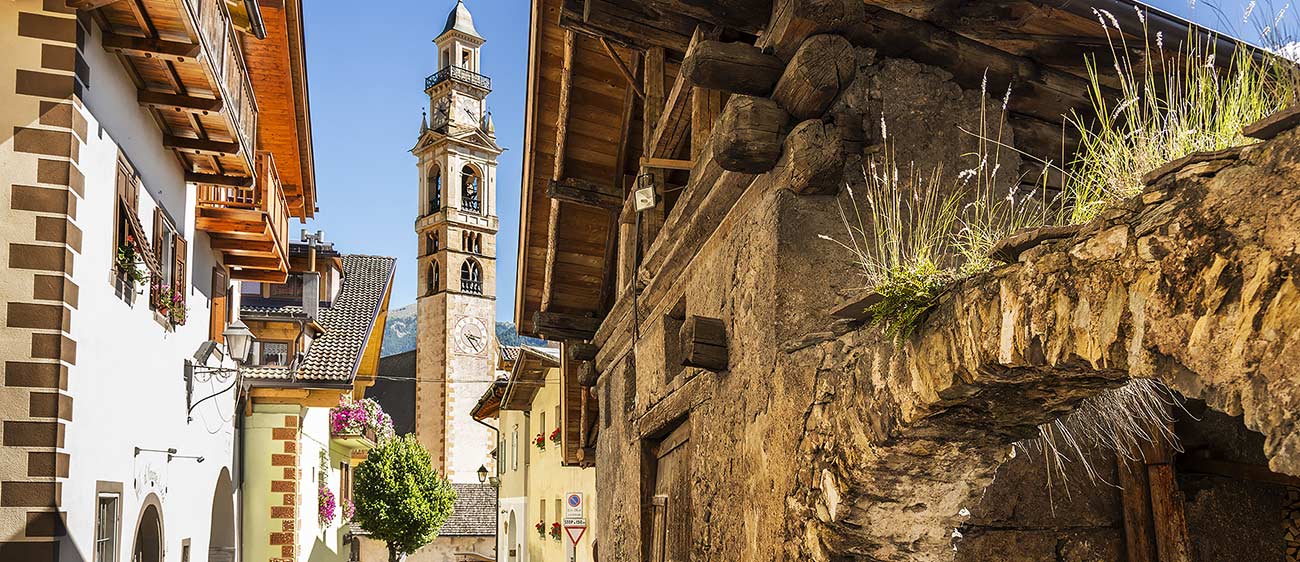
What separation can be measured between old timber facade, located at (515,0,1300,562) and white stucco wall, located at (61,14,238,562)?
3970 mm

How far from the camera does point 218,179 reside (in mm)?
11672

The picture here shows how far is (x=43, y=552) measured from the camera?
23.3ft

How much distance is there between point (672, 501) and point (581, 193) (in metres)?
3.68

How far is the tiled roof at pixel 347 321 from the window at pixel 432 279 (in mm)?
26358

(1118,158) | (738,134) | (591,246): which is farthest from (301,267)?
(1118,158)

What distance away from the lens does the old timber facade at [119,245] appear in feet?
23.6

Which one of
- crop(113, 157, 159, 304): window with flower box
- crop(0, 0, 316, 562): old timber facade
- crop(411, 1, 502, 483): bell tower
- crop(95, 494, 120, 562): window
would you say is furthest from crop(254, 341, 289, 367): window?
crop(411, 1, 502, 483): bell tower

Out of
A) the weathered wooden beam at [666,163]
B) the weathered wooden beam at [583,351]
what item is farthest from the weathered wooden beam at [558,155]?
the weathered wooden beam at [666,163]

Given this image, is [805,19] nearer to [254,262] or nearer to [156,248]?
[156,248]

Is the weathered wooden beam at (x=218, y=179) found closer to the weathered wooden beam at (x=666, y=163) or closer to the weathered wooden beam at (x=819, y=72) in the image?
the weathered wooden beam at (x=666, y=163)

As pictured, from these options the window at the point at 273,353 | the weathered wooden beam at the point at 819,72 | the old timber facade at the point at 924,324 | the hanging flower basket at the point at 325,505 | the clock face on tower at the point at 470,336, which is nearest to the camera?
the old timber facade at the point at 924,324

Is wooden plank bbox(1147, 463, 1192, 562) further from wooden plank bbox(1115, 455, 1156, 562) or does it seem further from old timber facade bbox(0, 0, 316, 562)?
old timber facade bbox(0, 0, 316, 562)

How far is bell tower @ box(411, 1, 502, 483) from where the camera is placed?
50688 millimetres

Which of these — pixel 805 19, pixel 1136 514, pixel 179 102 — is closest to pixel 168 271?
pixel 179 102
